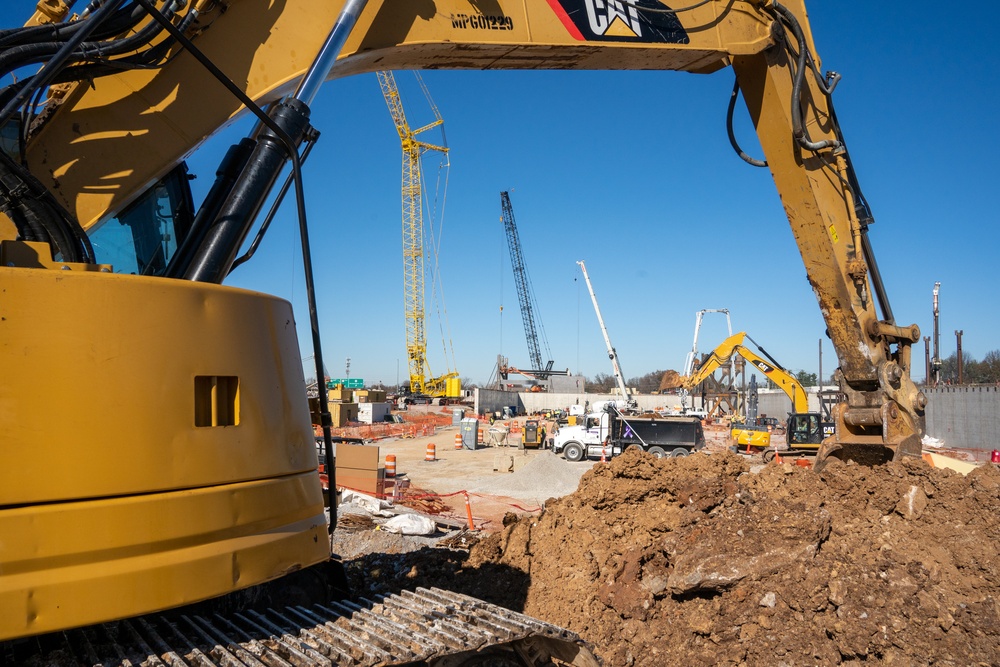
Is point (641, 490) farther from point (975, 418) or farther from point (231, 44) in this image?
point (975, 418)

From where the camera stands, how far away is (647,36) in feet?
21.5

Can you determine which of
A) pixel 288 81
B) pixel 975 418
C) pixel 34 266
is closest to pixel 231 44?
pixel 288 81

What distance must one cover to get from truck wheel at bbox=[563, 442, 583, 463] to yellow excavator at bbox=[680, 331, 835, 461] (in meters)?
6.16

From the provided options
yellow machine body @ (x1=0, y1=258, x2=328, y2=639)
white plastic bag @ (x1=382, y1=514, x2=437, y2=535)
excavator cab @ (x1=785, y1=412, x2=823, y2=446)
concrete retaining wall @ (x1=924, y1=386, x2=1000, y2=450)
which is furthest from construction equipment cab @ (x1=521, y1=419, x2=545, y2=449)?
yellow machine body @ (x1=0, y1=258, x2=328, y2=639)

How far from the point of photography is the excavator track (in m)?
3.04

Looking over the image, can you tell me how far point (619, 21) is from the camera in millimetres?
6383

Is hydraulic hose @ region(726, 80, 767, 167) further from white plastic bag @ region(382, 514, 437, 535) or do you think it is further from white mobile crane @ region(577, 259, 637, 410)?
white mobile crane @ region(577, 259, 637, 410)

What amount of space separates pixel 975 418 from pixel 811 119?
28.0m

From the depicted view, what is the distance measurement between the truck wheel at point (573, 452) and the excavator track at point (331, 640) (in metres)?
22.5

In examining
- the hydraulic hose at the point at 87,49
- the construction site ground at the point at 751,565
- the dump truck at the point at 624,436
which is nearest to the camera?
the hydraulic hose at the point at 87,49

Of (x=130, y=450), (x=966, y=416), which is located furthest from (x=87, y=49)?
(x=966, y=416)

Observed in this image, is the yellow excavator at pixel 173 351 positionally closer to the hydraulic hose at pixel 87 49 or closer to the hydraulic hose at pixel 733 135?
the hydraulic hose at pixel 87 49

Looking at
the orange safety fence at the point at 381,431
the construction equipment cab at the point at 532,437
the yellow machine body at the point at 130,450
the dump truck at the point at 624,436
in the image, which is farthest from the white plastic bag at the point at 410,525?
the orange safety fence at the point at 381,431

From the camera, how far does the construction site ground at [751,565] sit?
5777mm
